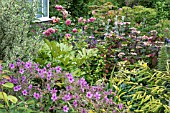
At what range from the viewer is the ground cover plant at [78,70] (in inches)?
112

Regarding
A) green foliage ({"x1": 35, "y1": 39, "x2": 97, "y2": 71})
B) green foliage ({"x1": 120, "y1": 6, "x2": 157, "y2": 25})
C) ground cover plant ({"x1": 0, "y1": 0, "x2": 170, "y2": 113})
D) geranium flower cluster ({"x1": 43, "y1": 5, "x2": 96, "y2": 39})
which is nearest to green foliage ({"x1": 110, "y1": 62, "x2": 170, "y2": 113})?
ground cover plant ({"x1": 0, "y1": 0, "x2": 170, "y2": 113})

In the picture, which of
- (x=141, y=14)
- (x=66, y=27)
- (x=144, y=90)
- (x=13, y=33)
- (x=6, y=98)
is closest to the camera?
(x=6, y=98)

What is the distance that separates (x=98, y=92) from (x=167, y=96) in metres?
0.95

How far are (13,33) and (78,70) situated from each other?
2.89 feet

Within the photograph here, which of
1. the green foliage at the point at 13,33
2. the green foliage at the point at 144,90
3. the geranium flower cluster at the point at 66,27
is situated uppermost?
the green foliage at the point at 13,33

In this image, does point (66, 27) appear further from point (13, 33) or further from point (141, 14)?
point (141, 14)

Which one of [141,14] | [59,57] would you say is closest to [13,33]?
[59,57]

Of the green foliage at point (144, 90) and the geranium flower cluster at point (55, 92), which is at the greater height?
the geranium flower cluster at point (55, 92)

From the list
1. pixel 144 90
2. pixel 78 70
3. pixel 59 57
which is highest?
pixel 59 57

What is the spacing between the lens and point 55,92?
2.80 metres

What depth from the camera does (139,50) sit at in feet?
16.4

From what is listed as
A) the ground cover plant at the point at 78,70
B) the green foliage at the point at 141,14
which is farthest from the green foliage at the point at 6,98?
the green foliage at the point at 141,14

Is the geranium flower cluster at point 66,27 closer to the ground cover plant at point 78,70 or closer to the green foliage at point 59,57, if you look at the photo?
the ground cover plant at point 78,70

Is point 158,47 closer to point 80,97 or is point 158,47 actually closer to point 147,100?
point 147,100
